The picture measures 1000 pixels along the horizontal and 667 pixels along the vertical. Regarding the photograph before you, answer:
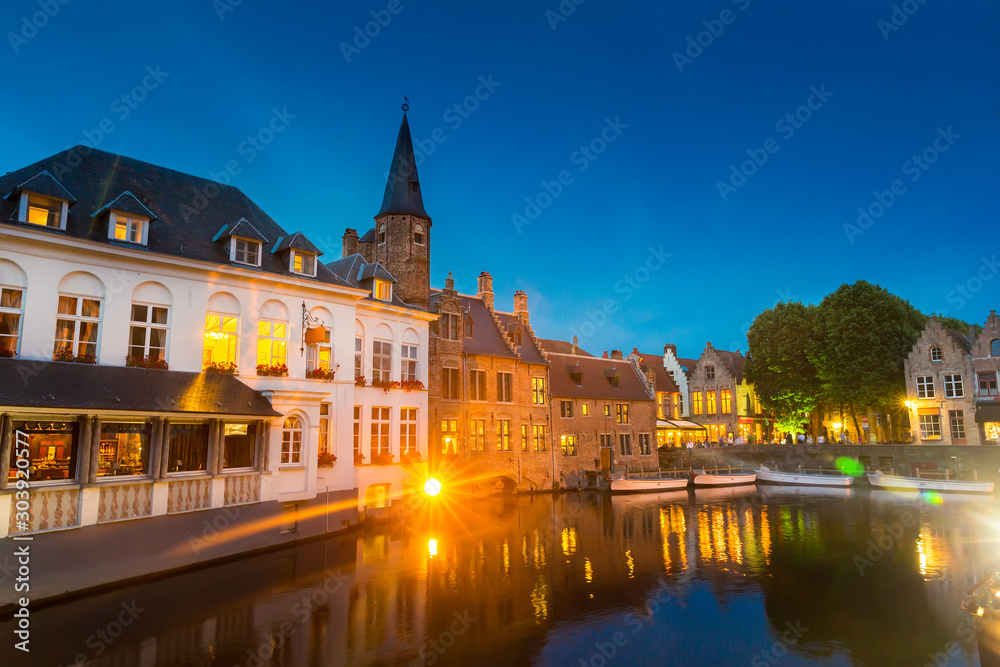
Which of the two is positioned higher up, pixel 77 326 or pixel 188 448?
pixel 77 326

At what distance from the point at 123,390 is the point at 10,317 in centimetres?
376

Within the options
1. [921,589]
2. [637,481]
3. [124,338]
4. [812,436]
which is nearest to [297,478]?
[124,338]

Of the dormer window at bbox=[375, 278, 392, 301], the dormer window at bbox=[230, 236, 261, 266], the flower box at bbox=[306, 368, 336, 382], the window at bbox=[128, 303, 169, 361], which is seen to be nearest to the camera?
the window at bbox=[128, 303, 169, 361]

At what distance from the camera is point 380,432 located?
27.5 metres

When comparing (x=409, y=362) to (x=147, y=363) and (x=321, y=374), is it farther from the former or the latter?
(x=147, y=363)

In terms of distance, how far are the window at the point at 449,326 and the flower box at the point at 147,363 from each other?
719 inches

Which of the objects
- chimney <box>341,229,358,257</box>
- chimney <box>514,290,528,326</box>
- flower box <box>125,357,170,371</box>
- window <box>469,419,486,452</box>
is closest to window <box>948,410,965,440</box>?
chimney <box>514,290,528,326</box>

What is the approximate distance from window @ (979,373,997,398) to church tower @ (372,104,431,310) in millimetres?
41983

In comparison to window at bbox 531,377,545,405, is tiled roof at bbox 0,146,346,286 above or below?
above

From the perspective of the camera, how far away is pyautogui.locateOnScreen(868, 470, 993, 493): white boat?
36.5m

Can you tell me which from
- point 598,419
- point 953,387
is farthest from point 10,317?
point 953,387

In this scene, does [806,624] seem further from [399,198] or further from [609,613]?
[399,198]

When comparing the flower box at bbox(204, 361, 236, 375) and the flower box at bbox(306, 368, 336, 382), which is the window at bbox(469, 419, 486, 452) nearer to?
the flower box at bbox(306, 368, 336, 382)

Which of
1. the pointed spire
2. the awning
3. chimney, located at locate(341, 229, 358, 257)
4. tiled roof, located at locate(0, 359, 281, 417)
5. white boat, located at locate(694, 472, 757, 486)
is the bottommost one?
white boat, located at locate(694, 472, 757, 486)
